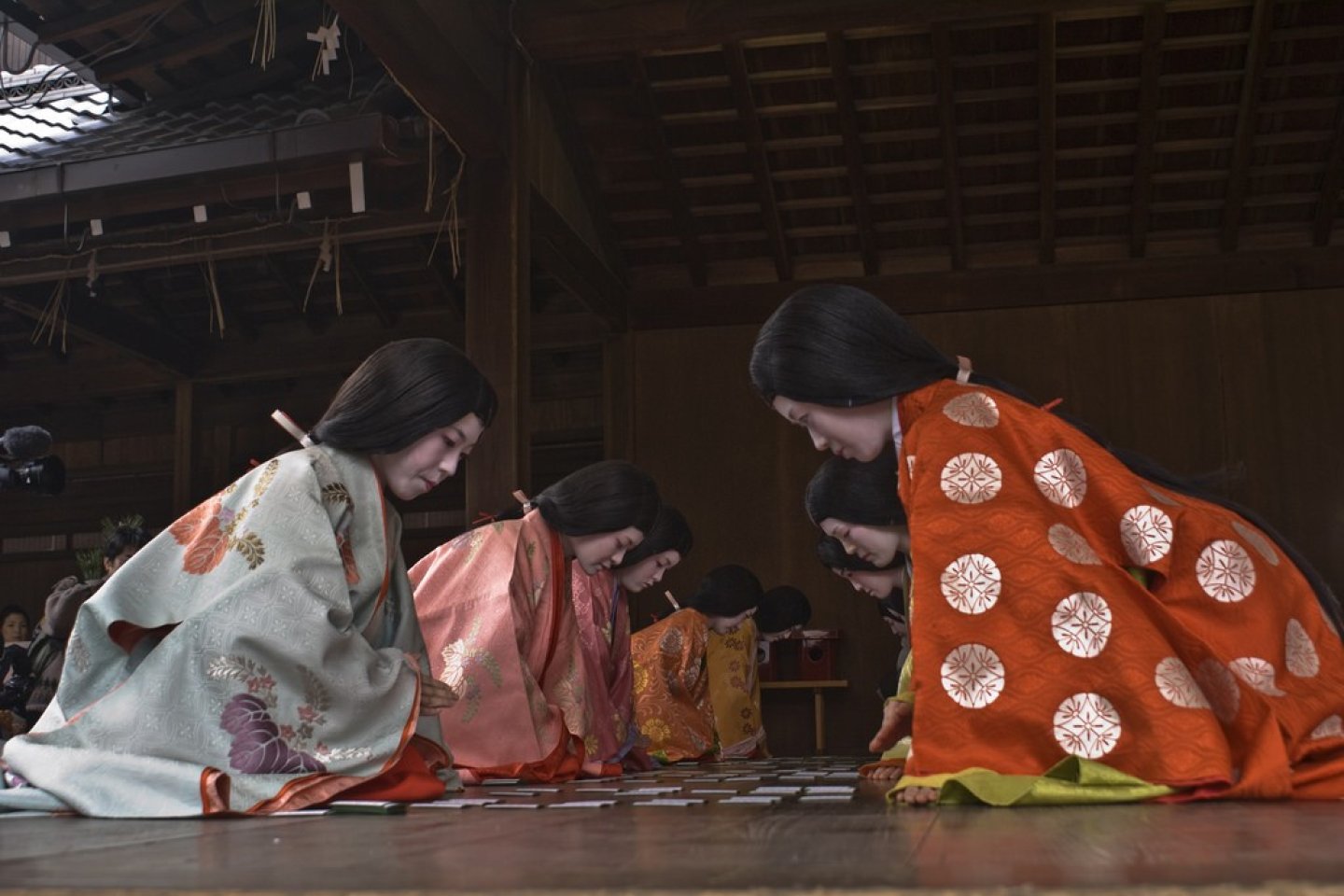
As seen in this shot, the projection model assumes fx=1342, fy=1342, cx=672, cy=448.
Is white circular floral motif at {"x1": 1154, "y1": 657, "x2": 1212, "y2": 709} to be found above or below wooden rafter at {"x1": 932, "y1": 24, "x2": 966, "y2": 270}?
below

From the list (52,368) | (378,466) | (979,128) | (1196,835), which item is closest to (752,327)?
(979,128)

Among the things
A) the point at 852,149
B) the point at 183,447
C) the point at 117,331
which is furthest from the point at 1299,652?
the point at 183,447

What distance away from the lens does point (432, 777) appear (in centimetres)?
319

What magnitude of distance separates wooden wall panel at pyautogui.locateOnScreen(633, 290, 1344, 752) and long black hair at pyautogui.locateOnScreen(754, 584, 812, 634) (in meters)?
0.52

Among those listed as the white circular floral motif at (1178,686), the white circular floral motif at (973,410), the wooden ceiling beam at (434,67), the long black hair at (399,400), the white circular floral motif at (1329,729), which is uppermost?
the wooden ceiling beam at (434,67)

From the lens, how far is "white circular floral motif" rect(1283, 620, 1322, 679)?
98.7 inches

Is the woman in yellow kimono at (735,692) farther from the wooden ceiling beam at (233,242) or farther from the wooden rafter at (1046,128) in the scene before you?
the wooden rafter at (1046,128)

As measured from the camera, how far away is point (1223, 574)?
252 centimetres

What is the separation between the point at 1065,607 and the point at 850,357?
654mm

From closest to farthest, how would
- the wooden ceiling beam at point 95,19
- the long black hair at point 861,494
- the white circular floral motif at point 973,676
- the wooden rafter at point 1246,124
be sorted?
the white circular floral motif at point 973,676, the long black hair at point 861,494, the wooden ceiling beam at point 95,19, the wooden rafter at point 1246,124

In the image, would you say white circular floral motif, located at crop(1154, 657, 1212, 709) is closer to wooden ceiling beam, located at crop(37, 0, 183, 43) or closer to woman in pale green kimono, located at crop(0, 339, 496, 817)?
woman in pale green kimono, located at crop(0, 339, 496, 817)

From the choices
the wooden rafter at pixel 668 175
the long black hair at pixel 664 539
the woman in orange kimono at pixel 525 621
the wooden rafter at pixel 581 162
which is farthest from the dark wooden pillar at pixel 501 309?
the woman in orange kimono at pixel 525 621

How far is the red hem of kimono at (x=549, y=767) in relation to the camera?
166 inches

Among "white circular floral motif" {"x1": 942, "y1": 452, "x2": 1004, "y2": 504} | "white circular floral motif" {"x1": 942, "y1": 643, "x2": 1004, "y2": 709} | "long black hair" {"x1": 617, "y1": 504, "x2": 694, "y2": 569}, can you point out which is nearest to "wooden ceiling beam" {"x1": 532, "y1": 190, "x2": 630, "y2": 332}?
"long black hair" {"x1": 617, "y1": 504, "x2": 694, "y2": 569}
